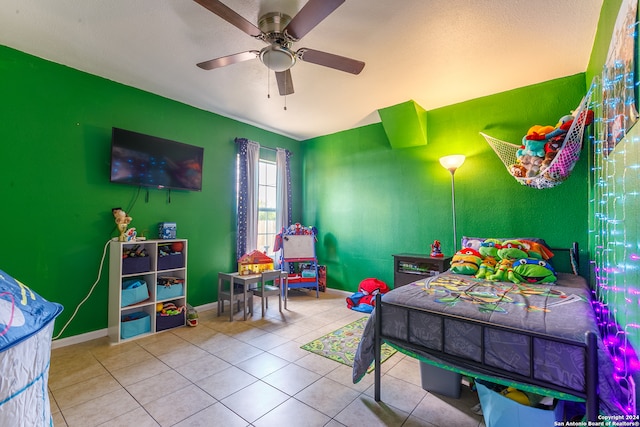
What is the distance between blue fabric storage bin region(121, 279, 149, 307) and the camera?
292cm

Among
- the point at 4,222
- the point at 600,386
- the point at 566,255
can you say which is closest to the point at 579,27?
the point at 566,255

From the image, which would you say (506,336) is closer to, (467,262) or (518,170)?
(467,262)

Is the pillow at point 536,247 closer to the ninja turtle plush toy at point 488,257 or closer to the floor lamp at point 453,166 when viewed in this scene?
the ninja turtle plush toy at point 488,257

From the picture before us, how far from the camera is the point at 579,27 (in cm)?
225

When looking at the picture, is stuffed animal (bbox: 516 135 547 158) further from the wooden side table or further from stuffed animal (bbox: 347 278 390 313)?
the wooden side table

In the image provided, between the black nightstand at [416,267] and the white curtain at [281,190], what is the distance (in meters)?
2.08

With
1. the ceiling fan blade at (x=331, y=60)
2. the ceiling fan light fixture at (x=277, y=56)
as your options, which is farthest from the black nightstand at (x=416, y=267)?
the ceiling fan light fixture at (x=277, y=56)

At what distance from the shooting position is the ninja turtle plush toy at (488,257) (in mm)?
2585

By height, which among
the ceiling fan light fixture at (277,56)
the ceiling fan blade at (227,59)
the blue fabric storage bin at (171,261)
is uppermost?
the ceiling fan blade at (227,59)

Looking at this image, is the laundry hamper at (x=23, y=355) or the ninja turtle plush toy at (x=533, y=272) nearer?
the laundry hamper at (x=23, y=355)

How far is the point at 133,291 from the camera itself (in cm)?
297

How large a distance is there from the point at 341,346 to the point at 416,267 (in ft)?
4.69

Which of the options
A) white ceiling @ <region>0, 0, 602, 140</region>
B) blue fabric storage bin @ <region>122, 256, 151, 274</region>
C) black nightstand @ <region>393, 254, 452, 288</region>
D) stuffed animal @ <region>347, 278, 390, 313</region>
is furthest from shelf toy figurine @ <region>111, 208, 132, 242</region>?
black nightstand @ <region>393, 254, 452, 288</region>

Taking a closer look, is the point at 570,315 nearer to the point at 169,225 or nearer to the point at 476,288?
the point at 476,288
